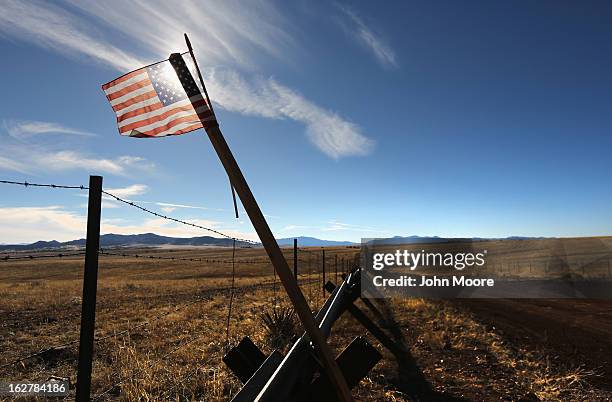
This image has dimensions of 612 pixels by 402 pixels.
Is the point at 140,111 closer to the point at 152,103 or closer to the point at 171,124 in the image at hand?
the point at 152,103

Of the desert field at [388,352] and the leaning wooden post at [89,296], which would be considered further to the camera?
the desert field at [388,352]

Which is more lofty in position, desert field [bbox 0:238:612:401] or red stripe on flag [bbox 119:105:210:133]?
red stripe on flag [bbox 119:105:210:133]

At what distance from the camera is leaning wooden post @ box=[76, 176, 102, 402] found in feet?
10.2

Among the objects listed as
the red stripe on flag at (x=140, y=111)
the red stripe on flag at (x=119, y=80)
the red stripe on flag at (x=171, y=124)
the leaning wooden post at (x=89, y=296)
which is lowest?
the leaning wooden post at (x=89, y=296)

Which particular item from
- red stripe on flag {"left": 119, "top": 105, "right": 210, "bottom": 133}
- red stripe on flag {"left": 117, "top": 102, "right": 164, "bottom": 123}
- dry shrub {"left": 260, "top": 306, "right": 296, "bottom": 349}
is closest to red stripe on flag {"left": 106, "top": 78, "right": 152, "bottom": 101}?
red stripe on flag {"left": 117, "top": 102, "right": 164, "bottom": 123}

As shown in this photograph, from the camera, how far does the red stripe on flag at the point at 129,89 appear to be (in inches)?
121

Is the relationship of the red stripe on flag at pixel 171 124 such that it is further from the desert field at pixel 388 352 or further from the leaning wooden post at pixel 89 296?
the desert field at pixel 388 352

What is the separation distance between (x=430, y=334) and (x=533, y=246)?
90.6 metres

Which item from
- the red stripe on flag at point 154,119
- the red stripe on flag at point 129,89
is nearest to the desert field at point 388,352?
the red stripe on flag at point 154,119

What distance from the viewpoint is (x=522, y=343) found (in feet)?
26.3

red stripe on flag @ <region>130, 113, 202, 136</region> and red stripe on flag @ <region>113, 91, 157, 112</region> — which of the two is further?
red stripe on flag @ <region>113, 91, 157, 112</region>

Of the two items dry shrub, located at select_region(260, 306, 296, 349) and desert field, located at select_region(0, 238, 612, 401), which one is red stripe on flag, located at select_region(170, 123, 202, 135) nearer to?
desert field, located at select_region(0, 238, 612, 401)

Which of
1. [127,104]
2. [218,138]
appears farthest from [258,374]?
[127,104]

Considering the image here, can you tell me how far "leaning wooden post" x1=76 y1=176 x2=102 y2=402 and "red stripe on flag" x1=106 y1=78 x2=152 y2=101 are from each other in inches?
29.5
